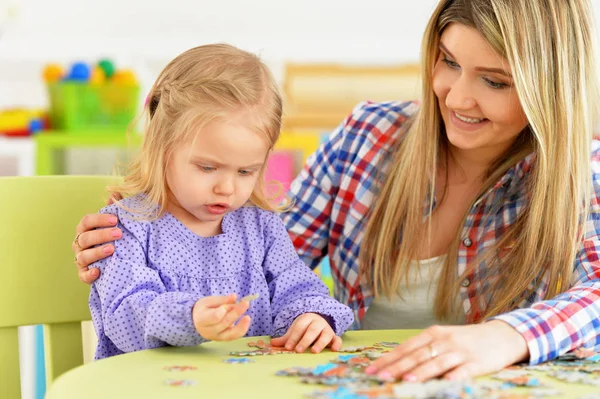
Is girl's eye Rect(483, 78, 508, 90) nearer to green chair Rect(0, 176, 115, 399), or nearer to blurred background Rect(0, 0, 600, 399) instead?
green chair Rect(0, 176, 115, 399)

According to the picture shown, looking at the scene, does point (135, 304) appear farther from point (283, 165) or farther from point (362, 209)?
point (283, 165)

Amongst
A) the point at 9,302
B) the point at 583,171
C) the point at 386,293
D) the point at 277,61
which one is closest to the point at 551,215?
the point at 583,171

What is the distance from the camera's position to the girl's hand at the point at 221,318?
46.6 inches

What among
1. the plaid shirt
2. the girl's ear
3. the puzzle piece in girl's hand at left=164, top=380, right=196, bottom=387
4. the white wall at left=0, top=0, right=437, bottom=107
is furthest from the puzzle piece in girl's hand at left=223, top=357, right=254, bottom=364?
the white wall at left=0, top=0, right=437, bottom=107

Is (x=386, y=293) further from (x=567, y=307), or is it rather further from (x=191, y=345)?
(x=191, y=345)

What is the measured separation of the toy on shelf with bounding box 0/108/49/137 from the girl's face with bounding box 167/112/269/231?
2.36 metres

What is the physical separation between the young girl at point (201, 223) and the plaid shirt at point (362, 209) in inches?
13.2

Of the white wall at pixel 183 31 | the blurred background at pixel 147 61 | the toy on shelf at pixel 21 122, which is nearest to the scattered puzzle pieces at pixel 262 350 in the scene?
the blurred background at pixel 147 61

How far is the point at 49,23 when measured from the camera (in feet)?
13.4

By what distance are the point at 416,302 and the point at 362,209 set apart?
23 centimetres

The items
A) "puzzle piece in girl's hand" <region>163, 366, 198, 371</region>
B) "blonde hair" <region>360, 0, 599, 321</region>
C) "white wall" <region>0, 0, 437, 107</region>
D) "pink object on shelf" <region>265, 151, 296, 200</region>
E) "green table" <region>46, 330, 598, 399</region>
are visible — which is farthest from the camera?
"white wall" <region>0, 0, 437, 107</region>

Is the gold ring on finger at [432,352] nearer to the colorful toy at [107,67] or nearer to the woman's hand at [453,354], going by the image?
the woman's hand at [453,354]

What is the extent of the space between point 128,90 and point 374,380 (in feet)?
8.78

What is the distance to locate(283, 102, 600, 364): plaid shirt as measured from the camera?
5.60ft
